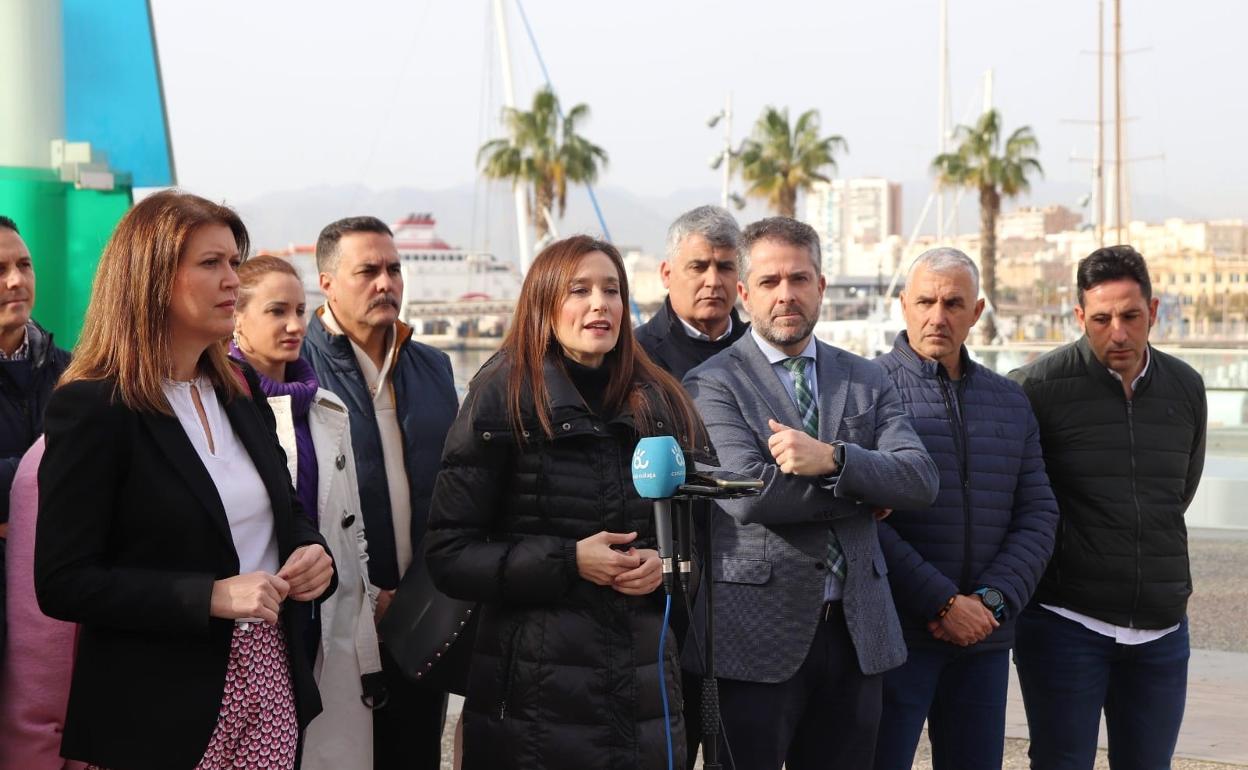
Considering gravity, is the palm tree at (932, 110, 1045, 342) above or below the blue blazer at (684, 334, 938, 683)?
above

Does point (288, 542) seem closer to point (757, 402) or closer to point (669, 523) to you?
point (669, 523)

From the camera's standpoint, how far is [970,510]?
451cm

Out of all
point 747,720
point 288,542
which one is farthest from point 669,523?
point 747,720

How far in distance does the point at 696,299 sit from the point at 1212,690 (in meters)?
4.10

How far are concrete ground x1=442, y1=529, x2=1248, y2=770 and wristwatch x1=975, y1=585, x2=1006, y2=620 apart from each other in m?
1.74

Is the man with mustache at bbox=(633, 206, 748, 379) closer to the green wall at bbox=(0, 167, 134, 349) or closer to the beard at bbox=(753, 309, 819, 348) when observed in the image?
the beard at bbox=(753, 309, 819, 348)

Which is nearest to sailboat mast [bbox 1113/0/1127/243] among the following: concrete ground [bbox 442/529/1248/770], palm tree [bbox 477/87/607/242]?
palm tree [bbox 477/87/607/242]

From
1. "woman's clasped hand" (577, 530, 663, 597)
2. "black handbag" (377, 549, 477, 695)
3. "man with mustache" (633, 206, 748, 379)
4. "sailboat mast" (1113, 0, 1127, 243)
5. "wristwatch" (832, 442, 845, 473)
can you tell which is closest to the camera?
"woman's clasped hand" (577, 530, 663, 597)

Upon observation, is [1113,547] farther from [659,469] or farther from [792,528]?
[659,469]

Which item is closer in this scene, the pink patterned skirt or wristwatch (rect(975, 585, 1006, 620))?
the pink patterned skirt

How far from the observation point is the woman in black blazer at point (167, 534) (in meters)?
2.79

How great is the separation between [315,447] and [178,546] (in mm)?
1130

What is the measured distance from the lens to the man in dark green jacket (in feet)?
15.2

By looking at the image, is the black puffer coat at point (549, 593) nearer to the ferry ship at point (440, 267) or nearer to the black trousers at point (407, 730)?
the black trousers at point (407, 730)
